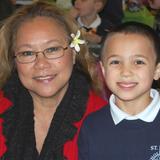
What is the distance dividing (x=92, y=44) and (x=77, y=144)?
1.82 m

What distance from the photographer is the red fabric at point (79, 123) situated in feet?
7.00

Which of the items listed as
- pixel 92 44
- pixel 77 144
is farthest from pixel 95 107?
pixel 92 44

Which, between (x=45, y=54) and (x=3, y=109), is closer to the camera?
(x=45, y=54)

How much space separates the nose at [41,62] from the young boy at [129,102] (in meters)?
0.28

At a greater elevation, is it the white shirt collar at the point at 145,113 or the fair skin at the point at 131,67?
the fair skin at the point at 131,67

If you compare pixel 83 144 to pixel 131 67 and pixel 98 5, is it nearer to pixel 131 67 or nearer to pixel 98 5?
pixel 131 67

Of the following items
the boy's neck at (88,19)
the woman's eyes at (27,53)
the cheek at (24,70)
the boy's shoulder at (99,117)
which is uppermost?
the woman's eyes at (27,53)

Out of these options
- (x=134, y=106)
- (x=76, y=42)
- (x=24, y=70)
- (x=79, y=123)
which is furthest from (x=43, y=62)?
(x=134, y=106)

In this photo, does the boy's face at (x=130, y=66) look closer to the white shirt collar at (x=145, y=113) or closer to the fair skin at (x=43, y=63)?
the white shirt collar at (x=145, y=113)

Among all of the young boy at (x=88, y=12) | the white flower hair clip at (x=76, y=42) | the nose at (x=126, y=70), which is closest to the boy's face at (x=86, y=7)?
the young boy at (x=88, y=12)

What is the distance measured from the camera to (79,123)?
2.20m

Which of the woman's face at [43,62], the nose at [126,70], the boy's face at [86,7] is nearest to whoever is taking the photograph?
the nose at [126,70]

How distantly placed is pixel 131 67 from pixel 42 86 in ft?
1.55

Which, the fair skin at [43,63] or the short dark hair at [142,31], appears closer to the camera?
the short dark hair at [142,31]
